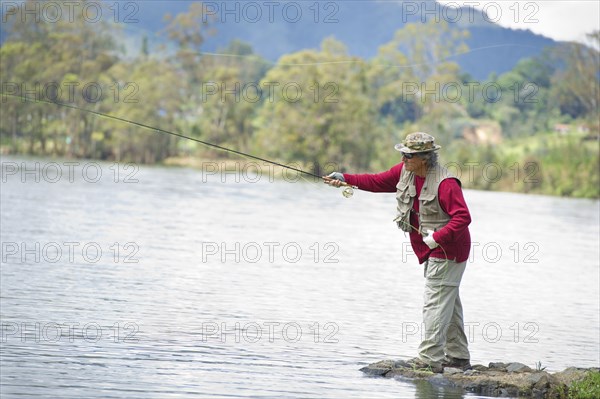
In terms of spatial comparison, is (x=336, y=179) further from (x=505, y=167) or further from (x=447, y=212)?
(x=505, y=167)

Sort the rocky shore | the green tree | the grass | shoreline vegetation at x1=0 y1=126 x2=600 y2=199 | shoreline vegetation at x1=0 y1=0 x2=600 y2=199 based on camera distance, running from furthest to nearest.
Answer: shoreline vegetation at x1=0 y1=0 x2=600 y2=199 < the green tree < shoreline vegetation at x1=0 y1=126 x2=600 y2=199 < the rocky shore < the grass

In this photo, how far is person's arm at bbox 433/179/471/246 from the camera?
29.4 feet

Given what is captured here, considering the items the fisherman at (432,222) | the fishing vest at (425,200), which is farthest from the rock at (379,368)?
the fishing vest at (425,200)

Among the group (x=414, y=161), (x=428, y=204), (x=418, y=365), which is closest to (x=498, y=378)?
(x=418, y=365)

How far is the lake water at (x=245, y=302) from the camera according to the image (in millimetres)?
8992

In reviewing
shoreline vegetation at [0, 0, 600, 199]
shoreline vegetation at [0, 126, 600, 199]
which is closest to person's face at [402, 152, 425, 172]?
shoreline vegetation at [0, 126, 600, 199]

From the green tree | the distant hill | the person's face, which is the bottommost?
the person's face

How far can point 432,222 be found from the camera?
9.20 metres

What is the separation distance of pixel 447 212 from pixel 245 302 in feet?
15.7

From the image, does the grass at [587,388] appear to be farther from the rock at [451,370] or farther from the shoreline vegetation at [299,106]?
the shoreline vegetation at [299,106]

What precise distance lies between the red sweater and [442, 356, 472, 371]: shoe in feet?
2.94

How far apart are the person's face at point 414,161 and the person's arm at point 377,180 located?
284 millimetres

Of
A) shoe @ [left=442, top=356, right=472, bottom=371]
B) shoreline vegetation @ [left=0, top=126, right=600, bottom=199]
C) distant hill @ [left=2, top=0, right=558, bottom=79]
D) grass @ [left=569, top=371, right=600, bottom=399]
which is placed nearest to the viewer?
grass @ [left=569, top=371, right=600, bottom=399]

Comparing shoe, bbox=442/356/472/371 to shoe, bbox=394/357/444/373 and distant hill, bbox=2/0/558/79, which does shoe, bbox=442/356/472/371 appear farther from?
distant hill, bbox=2/0/558/79
